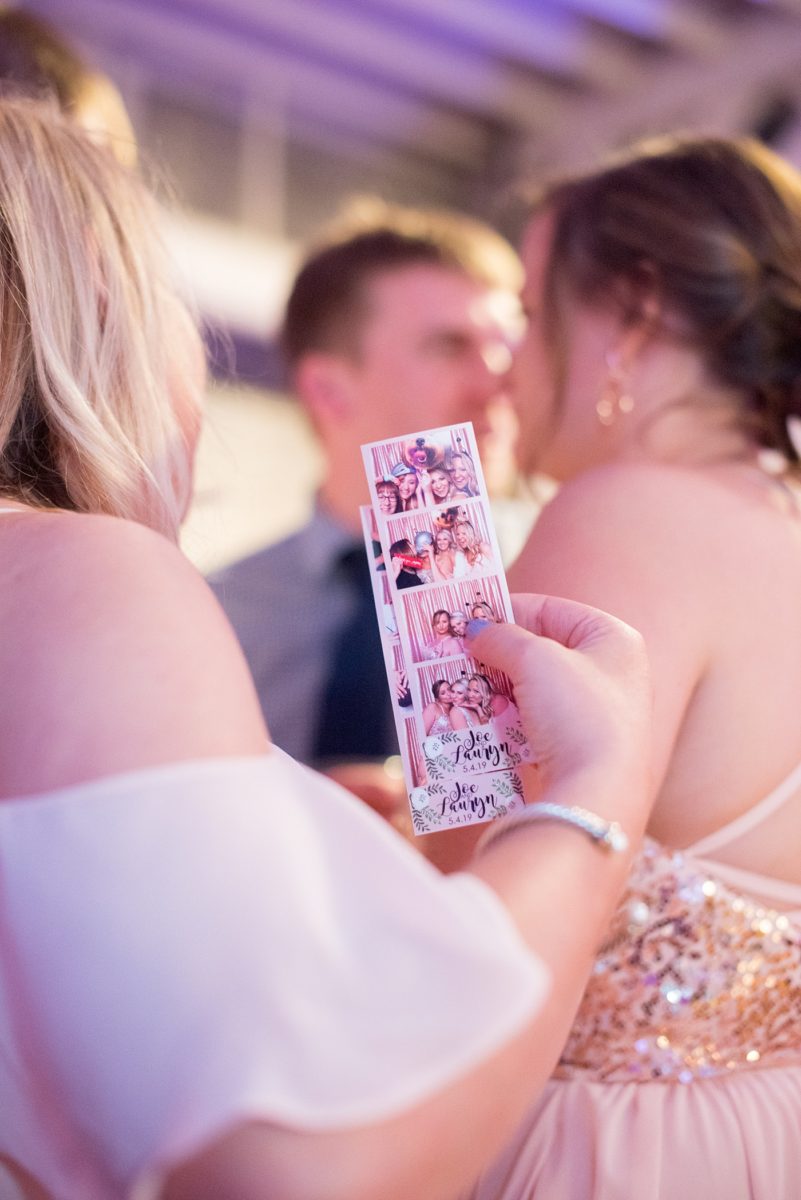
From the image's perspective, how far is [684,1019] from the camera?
1.15 metres

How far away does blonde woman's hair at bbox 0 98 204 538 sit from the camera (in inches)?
38.0

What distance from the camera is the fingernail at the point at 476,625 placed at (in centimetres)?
91

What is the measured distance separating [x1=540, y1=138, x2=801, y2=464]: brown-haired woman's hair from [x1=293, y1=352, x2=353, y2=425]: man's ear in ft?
4.67

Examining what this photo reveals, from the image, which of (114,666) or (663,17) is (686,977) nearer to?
(114,666)

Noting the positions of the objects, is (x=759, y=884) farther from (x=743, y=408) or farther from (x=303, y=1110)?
(x=303, y=1110)

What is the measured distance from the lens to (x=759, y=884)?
1.16 meters

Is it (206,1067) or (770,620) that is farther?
(770,620)

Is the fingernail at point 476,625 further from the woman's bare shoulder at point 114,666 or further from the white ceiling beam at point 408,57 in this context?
the white ceiling beam at point 408,57

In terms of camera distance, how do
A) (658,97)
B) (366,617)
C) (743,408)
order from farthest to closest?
(658,97)
(366,617)
(743,408)

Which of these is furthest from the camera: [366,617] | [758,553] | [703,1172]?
[366,617]

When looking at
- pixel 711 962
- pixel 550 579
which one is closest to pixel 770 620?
pixel 550 579

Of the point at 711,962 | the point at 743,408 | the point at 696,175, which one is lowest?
the point at 711,962

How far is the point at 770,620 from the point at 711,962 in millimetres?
343

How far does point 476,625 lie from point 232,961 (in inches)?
14.8
